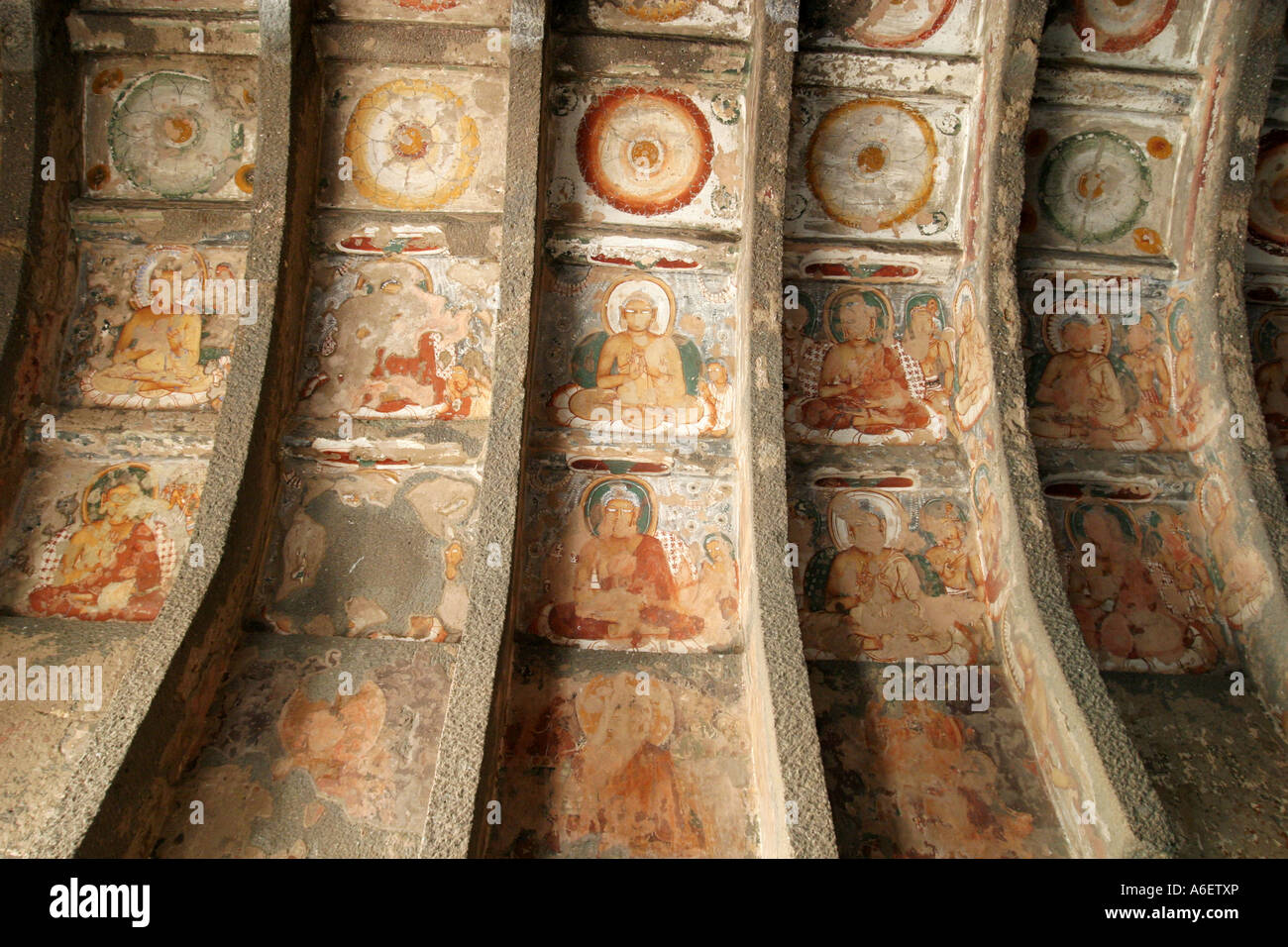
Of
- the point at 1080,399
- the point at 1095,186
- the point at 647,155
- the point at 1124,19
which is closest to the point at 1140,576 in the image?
the point at 1080,399

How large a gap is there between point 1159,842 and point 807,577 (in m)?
1.93

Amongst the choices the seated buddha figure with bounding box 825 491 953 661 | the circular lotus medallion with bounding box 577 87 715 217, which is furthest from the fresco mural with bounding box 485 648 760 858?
the circular lotus medallion with bounding box 577 87 715 217

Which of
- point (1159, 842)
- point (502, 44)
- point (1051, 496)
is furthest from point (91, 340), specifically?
point (1159, 842)

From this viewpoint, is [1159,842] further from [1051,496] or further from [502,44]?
[502,44]

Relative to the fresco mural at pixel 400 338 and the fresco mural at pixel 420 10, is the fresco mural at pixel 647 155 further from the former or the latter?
the fresco mural at pixel 400 338

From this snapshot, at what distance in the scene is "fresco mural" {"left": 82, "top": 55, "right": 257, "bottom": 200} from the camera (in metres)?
4.70

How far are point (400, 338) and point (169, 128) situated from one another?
6.49ft

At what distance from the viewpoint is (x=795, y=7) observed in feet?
14.1

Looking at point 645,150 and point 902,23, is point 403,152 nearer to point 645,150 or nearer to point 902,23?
point 645,150

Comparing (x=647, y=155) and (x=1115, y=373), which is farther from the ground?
(x=647, y=155)

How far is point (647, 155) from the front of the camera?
15.3 feet

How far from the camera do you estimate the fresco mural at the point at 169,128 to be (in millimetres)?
4699

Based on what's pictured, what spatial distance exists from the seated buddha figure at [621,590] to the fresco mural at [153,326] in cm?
240

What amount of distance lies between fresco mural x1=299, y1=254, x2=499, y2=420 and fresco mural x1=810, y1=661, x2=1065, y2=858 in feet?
8.69
